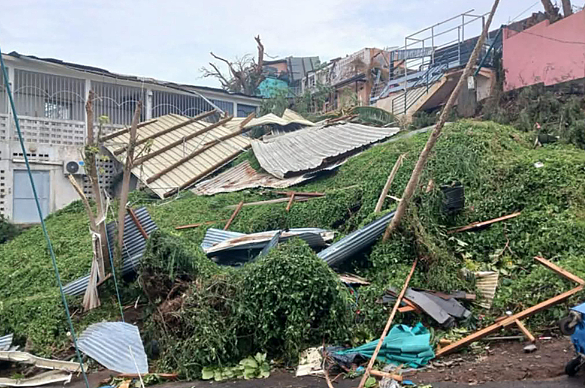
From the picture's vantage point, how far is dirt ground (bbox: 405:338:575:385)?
469 centimetres

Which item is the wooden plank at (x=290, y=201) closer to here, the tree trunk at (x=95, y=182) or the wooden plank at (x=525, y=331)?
the tree trunk at (x=95, y=182)

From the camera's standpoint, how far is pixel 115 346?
6.37 metres

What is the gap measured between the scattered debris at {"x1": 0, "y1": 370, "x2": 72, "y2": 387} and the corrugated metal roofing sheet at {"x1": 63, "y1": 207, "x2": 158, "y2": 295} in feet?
5.92

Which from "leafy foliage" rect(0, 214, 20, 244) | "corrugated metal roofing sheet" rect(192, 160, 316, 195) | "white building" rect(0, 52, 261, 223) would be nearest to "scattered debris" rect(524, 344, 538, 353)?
"corrugated metal roofing sheet" rect(192, 160, 316, 195)

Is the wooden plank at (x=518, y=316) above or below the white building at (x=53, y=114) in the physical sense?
below

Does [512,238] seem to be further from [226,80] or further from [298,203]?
[226,80]

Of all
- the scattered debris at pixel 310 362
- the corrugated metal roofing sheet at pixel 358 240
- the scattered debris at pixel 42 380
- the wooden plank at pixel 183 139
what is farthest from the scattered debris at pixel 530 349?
the wooden plank at pixel 183 139

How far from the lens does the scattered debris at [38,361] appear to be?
20.5 feet

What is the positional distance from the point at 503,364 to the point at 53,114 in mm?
15131

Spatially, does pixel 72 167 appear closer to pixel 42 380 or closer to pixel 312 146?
pixel 312 146

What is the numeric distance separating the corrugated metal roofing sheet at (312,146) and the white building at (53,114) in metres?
4.32

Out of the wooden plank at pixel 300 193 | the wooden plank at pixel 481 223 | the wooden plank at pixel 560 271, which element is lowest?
the wooden plank at pixel 560 271

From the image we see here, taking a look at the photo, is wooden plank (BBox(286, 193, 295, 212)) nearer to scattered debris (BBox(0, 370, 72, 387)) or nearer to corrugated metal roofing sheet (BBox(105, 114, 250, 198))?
corrugated metal roofing sheet (BBox(105, 114, 250, 198))

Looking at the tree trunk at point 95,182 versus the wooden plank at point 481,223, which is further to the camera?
the wooden plank at point 481,223
